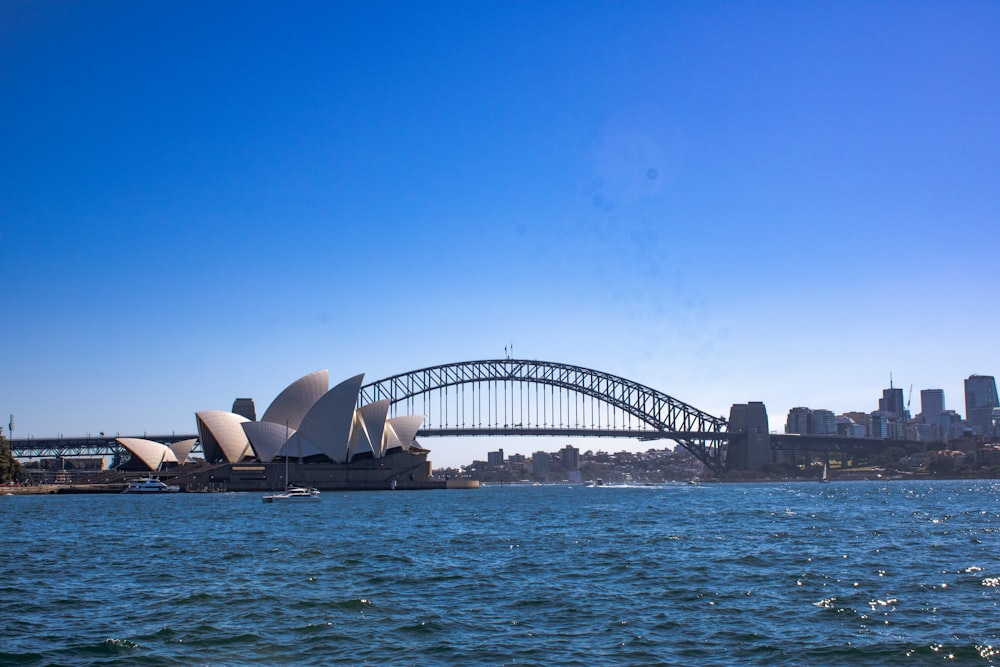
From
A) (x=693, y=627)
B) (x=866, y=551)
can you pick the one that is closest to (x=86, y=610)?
(x=693, y=627)

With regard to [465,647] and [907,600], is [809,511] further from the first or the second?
[465,647]

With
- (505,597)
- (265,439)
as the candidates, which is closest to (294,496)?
(265,439)

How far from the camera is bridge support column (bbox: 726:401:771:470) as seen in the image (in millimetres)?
146500

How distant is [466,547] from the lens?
29859mm

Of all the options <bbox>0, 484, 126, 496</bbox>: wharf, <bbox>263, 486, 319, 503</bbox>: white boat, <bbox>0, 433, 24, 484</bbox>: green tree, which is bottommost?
<bbox>0, 484, 126, 496</bbox>: wharf

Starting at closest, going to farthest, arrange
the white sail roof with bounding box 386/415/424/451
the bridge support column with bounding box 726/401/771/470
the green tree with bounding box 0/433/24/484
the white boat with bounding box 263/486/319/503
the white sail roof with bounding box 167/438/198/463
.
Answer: the white boat with bounding box 263/486/319/503 < the green tree with bounding box 0/433/24/484 < the white sail roof with bounding box 386/415/424/451 < the white sail roof with bounding box 167/438/198/463 < the bridge support column with bounding box 726/401/771/470

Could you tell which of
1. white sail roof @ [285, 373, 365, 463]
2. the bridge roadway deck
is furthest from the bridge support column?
white sail roof @ [285, 373, 365, 463]

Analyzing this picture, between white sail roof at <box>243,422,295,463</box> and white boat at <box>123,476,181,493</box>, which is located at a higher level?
white sail roof at <box>243,422,295,463</box>

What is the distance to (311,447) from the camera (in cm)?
9944

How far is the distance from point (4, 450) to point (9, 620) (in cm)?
8306

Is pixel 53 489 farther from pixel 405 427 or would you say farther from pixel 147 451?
pixel 405 427

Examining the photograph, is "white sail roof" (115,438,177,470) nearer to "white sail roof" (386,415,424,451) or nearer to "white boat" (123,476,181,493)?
"white boat" (123,476,181,493)

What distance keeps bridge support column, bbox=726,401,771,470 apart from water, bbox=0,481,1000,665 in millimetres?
113505

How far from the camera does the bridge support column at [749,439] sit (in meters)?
146
